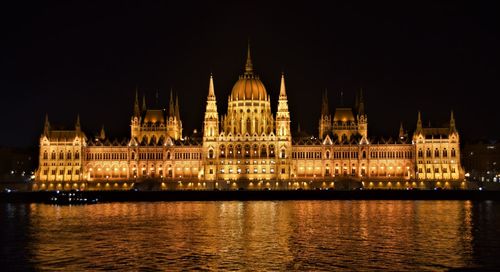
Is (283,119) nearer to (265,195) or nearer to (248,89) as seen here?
(248,89)

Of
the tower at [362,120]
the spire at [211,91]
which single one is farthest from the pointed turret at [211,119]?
the tower at [362,120]

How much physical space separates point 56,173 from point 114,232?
90.1 metres

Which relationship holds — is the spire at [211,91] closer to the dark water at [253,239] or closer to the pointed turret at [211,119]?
the pointed turret at [211,119]

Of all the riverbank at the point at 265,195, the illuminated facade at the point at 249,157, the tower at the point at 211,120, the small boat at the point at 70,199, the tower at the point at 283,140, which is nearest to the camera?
the small boat at the point at 70,199

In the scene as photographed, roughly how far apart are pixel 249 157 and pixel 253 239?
3494 inches

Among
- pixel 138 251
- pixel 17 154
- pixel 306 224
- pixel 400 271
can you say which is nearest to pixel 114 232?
pixel 138 251

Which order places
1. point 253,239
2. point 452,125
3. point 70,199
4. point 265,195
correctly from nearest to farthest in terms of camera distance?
1. point 253,239
2. point 70,199
3. point 265,195
4. point 452,125

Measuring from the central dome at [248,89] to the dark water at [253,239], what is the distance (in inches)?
2585

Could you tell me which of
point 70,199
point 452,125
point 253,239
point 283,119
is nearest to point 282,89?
point 283,119

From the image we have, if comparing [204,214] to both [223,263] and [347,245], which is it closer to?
[347,245]

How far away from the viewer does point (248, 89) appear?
164m

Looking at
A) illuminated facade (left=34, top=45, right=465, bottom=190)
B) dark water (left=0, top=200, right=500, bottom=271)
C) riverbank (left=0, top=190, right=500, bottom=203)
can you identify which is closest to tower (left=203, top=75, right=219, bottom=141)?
illuminated facade (left=34, top=45, right=465, bottom=190)

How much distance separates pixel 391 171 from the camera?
511 feet

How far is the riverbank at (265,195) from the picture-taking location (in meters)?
126
